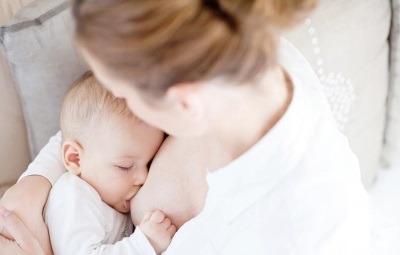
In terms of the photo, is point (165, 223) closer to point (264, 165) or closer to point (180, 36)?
point (264, 165)

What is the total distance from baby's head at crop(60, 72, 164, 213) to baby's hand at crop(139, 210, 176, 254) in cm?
9

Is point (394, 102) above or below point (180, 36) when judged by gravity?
below

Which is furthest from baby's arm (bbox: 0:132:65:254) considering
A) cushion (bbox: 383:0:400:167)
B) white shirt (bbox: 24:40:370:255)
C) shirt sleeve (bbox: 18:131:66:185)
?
cushion (bbox: 383:0:400:167)

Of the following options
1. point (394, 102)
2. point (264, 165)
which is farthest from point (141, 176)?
point (394, 102)

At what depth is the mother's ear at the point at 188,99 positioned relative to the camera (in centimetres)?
60

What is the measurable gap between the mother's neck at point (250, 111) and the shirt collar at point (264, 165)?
0.02 meters

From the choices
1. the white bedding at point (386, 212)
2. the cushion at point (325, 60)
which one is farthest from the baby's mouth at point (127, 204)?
the white bedding at point (386, 212)

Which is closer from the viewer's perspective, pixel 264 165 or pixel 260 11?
pixel 260 11

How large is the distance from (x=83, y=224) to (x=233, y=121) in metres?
0.37

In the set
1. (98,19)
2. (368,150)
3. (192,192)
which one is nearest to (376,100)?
(368,150)

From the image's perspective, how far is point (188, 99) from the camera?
0.62 meters

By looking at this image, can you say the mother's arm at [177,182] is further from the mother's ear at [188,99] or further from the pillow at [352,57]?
the pillow at [352,57]

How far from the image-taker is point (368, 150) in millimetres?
1373

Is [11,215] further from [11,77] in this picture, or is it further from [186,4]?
[186,4]
